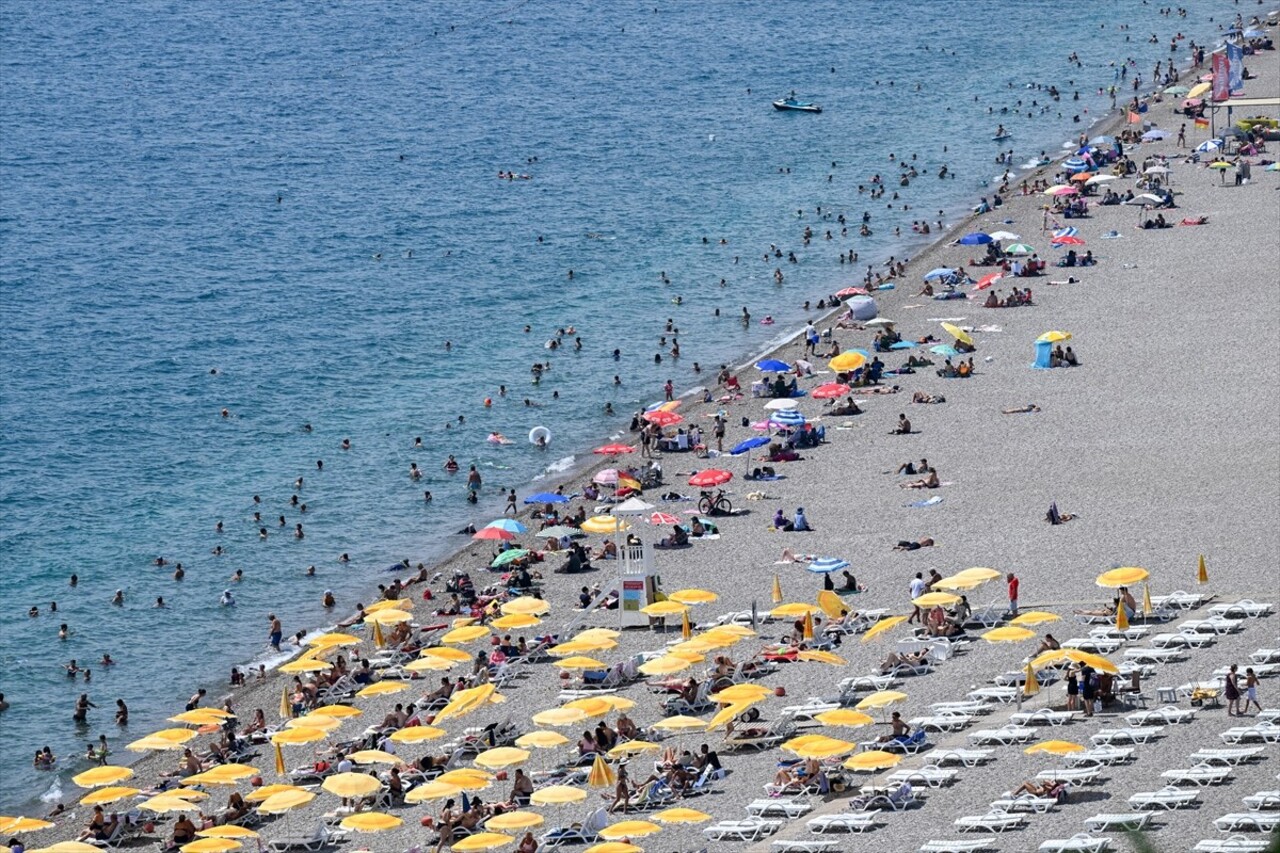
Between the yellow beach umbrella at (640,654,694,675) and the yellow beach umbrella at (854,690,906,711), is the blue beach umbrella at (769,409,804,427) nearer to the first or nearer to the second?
the yellow beach umbrella at (640,654,694,675)

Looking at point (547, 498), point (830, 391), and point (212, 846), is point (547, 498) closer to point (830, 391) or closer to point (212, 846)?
point (830, 391)

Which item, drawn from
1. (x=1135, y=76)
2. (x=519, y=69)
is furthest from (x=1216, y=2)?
(x=519, y=69)

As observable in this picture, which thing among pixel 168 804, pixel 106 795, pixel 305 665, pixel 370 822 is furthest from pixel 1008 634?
pixel 106 795

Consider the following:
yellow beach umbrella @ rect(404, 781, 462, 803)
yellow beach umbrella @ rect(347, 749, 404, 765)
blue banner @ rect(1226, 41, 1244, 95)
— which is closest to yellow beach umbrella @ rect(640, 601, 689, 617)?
yellow beach umbrella @ rect(347, 749, 404, 765)

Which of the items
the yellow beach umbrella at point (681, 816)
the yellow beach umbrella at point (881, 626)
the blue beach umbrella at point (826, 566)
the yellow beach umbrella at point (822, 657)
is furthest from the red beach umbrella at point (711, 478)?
the yellow beach umbrella at point (681, 816)

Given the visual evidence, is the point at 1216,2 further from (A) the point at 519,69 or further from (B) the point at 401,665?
(B) the point at 401,665
